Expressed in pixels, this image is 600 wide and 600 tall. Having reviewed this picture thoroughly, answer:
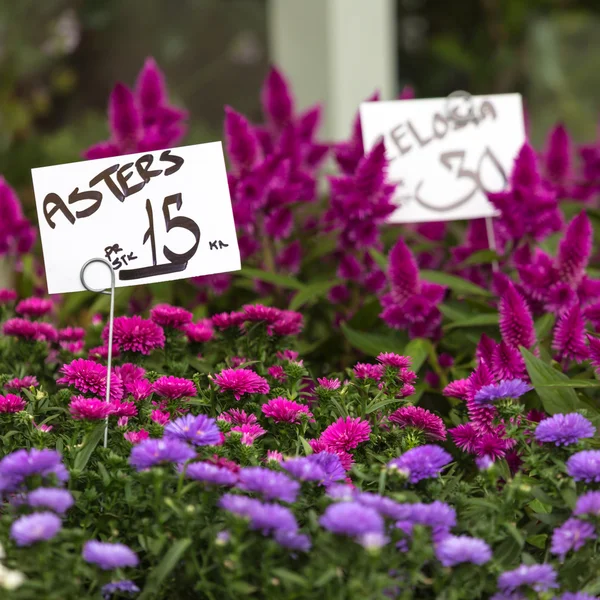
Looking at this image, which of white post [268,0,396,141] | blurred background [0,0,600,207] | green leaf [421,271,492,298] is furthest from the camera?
blurred background [0,0,600,207]

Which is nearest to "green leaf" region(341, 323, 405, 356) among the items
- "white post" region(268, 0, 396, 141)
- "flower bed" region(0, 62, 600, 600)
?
"flower bed" region(0, 62, 600, 600)

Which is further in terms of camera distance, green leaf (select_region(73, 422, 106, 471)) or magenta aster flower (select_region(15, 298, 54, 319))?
magenta aster flower (select_region(15, 298, 54, 319))

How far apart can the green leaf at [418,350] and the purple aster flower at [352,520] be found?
18.5 inches

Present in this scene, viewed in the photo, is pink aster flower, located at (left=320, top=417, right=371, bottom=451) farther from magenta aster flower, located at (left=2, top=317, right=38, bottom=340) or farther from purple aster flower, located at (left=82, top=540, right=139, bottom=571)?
magenta aster flower, located at (left=2, top=317, right=38, bottom=340)

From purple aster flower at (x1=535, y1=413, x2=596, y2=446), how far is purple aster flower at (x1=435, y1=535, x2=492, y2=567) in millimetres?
146

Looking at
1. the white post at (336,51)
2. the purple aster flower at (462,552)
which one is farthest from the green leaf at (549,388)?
the white post at (336,51)

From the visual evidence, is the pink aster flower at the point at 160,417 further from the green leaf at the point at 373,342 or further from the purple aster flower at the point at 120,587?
the green leaf at the point at 373,342

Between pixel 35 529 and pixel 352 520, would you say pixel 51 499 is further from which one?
pixel 352 520

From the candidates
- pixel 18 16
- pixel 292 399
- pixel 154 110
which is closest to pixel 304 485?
pixel 292 399

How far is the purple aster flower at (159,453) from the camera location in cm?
67

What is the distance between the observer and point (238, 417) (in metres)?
0.87

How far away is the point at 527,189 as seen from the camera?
1.20m

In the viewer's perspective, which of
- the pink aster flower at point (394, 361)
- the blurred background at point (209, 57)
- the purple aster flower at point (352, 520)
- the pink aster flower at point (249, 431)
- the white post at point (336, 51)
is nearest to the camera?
the purple aster flower at point (352, 520)

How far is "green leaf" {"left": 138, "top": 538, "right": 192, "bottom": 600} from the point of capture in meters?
0.63
